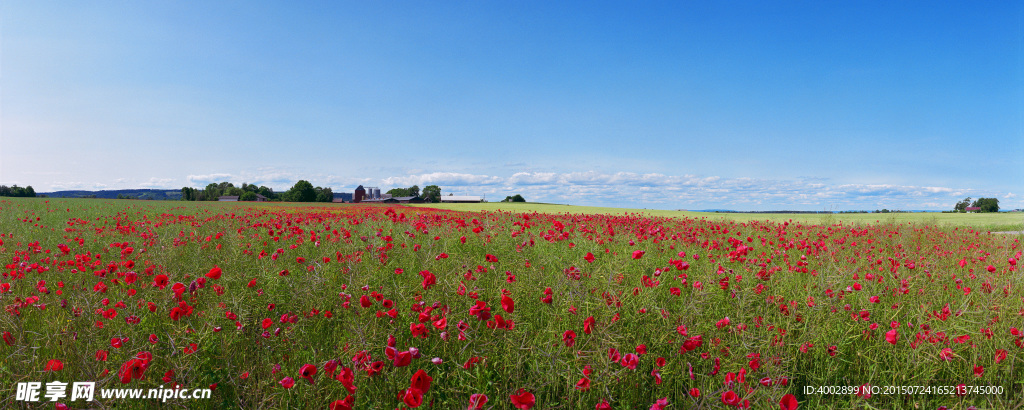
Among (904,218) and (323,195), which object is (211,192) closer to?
(323,195)

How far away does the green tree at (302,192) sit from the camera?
268 feet

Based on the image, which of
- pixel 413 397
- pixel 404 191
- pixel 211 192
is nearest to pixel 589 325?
pixel 413 397

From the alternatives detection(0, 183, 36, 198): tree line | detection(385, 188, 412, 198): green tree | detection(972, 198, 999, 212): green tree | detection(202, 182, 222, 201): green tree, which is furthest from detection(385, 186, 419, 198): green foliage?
detection(972, 198, 999, 212): green tree

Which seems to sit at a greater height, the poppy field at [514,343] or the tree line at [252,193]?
the tree line at [252,193]

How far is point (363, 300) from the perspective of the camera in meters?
2.22

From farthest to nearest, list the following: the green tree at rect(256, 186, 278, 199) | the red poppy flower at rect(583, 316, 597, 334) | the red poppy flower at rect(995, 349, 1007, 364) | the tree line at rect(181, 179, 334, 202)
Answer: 1. the green tree at rect(256, 186, 278, 199)
2. the tree line at rect(181, 179, 334, 202)
3. the red poppy flower at rect(995, 349, 1007, 364)
4. the red poppy flower at rect(583, 316, 597, 334)

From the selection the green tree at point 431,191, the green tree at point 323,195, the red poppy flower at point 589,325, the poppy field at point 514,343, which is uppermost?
the green tree at point 431,191

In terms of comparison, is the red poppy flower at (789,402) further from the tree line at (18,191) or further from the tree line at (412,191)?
the tree line at (412,191)

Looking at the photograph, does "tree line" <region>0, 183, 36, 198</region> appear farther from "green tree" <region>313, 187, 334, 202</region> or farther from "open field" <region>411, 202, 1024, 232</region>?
"open field" <region>411, 202, 1024, 232</region>

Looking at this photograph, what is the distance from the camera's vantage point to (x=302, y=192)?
8144 cm

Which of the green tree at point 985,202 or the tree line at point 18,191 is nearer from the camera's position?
the green tree at point 985,202

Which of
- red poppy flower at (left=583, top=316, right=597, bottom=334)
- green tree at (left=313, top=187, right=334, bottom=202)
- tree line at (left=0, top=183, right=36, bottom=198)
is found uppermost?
green tree at (left=313, top=187, right=334, bottom=202)

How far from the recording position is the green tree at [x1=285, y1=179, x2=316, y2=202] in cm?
8162

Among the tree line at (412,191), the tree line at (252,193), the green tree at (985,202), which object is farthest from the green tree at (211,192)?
the green tree at (985,202)
